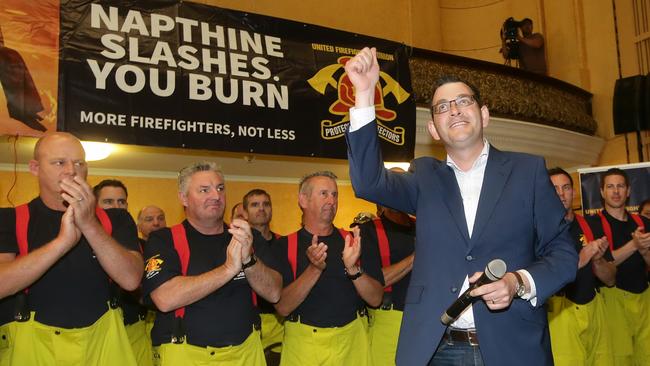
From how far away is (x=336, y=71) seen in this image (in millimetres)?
6605

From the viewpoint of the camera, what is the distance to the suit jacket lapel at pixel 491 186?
2074mm

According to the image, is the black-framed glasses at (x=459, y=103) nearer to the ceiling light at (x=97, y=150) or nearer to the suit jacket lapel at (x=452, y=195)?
the suit jacket lapel at (x=452, y=195)

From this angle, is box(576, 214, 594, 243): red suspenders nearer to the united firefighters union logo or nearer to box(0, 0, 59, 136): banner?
the united firefighters union logo

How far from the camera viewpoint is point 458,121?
219 cm

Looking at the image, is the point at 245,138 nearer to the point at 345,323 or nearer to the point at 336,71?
the point at 336,71

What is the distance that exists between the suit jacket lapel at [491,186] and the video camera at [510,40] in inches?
380

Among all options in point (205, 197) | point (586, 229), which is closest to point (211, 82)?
point (205, 197)

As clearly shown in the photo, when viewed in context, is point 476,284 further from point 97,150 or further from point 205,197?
point 97,150

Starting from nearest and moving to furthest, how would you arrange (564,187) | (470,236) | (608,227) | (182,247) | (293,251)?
1. (470,236)
2. (182,247)
3. (293,251)
4. (564,187)
5. (608,227)

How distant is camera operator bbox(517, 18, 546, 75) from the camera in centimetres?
1124

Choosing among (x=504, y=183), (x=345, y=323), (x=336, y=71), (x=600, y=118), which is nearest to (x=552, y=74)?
(x=600, y=118)

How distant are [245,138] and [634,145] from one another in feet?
25.6

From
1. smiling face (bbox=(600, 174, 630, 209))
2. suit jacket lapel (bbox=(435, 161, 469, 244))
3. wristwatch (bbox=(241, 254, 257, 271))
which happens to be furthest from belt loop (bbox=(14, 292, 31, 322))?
smiling face (bbox=(600, 174, 630, 209))

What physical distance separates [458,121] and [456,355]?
2.78 feet
